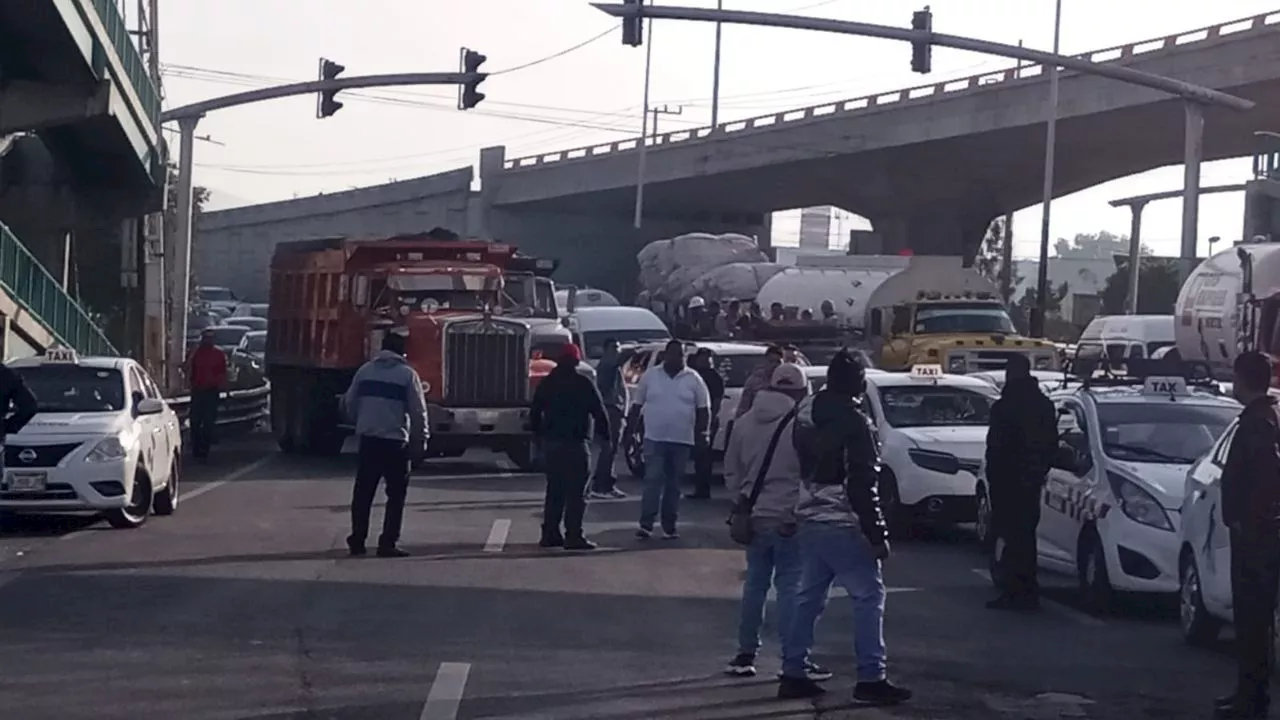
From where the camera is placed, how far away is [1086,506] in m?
15.5

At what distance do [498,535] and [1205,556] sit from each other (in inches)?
323

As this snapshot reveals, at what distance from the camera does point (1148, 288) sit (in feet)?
270

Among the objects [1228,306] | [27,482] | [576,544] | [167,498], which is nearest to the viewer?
[576,544]

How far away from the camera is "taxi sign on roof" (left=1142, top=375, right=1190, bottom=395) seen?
16703 millimetres

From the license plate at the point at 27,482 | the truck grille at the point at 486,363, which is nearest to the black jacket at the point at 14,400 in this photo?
the license plate at the point at 27,482

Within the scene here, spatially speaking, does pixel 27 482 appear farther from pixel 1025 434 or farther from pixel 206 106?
pixel 206 106

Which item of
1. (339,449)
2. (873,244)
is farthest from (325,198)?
(339,449)

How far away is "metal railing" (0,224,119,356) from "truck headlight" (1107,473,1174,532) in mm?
20170

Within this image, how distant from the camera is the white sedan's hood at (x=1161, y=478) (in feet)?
48.6

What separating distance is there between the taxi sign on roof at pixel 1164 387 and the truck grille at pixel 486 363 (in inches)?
481

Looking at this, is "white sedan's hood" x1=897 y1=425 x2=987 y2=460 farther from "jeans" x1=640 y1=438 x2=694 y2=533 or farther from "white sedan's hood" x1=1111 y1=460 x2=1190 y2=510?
"white sedan's hood" x1=1111 y1=460 x2=1190 y2=510

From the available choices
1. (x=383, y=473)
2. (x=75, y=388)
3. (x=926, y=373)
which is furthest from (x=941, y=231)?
(x=383, y=473)

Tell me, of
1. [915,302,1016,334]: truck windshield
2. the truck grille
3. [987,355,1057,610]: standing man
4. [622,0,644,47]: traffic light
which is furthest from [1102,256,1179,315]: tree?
[987,355,1057,610]: standing man

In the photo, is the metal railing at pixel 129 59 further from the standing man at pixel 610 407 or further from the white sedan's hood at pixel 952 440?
the white sedan's hood at pixel 952 440
